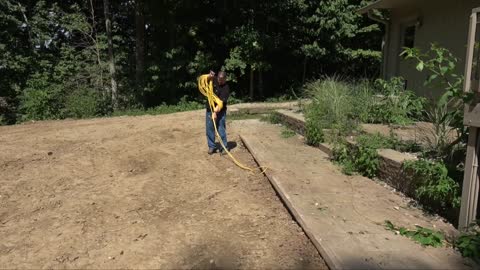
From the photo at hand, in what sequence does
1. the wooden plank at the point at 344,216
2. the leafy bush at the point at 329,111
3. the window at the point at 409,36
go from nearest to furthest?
the wooden plank at the point at 344,216, the leafy bush at the point at 329,111, the window at the point at 409,36

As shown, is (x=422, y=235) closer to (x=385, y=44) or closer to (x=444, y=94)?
(x=444, y=94)

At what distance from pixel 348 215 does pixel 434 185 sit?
0.93m

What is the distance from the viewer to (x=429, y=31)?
33.0 ft

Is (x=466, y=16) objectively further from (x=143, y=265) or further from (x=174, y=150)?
(x=143, y=265)

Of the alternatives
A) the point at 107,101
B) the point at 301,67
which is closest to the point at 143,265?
the point at 107,101

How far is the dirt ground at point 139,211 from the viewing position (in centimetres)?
409

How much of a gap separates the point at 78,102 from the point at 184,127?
21.7ft

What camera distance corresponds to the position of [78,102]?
51.2ft

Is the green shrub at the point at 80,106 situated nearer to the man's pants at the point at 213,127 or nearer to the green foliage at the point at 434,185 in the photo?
the man's pants at the point at 213,127

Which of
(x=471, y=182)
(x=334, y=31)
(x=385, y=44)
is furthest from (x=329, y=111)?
(x=334, y=31)

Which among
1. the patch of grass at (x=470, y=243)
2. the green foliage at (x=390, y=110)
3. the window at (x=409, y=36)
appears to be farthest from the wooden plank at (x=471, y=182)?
the window at (x=409, y=36)

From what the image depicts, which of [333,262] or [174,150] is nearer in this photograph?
[333,262]

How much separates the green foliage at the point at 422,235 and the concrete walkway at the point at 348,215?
66 mm

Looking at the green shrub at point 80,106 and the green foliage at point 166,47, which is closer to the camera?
the green shrub at point 80,106
